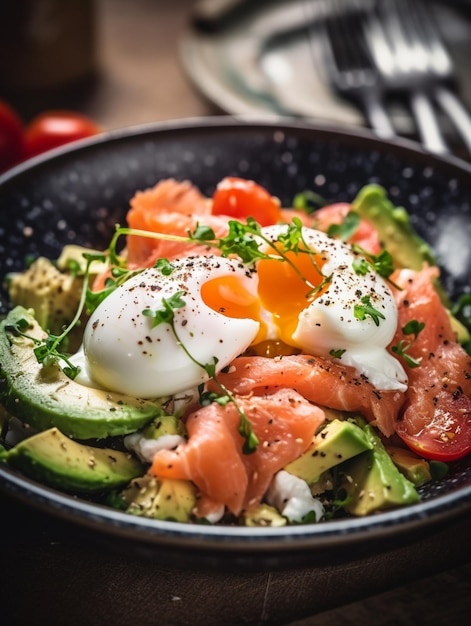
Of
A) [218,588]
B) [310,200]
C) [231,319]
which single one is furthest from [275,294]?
[310,200]

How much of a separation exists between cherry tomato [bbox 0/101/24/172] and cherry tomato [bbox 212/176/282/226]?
5.95ft

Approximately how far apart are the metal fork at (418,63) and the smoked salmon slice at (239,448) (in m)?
2.14

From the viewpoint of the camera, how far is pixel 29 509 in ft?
6.72

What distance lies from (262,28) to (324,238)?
3.00 meters

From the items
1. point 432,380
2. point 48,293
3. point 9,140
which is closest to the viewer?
point 432,380

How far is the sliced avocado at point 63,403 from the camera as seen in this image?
228 centimetres

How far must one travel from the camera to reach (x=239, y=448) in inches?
91.6

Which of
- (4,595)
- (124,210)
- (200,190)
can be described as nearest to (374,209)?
(200,190)

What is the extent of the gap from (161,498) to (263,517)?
0.28 m

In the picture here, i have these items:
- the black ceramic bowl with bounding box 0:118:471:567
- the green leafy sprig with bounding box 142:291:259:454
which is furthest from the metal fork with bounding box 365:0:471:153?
the green leafy sprig with bounding box 142:291:259:454

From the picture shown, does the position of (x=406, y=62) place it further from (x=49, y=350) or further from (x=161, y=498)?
(x=161, y=498)

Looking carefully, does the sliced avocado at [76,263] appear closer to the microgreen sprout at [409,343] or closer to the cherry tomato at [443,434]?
the microgreen sprout at [409,343]

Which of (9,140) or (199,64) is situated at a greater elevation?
(199,64)

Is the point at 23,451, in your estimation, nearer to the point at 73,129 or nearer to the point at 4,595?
the point at 4,595
